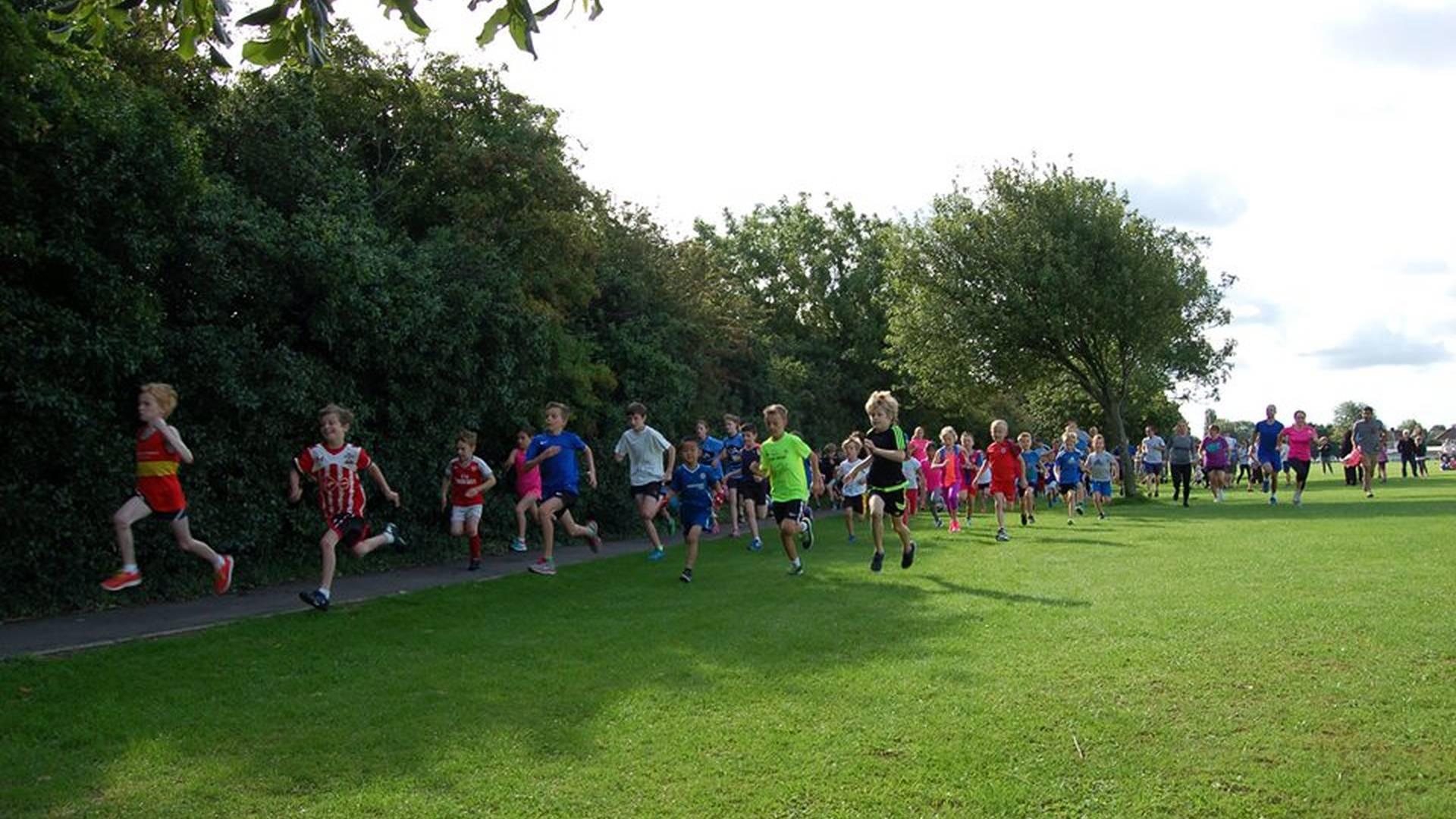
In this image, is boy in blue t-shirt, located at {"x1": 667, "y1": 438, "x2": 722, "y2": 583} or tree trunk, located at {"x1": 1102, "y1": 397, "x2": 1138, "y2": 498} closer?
boy in blue t-shirt, located at {"x1": 667, "y1": 438, "x2": 722, "y2": 583}

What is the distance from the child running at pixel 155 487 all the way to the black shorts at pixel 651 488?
5.85m

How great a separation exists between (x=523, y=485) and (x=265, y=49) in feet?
40.8

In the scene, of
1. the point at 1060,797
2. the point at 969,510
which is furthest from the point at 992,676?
the point at 969,510

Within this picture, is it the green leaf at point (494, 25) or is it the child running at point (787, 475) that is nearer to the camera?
the green leaf at point (494, 25)

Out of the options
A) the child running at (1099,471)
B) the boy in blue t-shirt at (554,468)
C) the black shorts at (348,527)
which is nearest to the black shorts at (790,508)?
the boy in blue t-shirt at (554,468)

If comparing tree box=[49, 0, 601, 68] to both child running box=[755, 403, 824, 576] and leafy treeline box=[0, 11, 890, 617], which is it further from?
child running box=[755, 403, 824, 576]

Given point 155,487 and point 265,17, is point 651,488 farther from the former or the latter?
point 265,17

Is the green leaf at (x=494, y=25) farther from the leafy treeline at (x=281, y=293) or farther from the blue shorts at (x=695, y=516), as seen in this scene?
the blue shorts at (x=695, y=516)

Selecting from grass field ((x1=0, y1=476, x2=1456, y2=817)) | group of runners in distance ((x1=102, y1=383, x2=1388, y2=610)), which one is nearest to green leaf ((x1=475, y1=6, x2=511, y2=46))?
grass field ((x1=0, y1=476, x2=1456, y2=817))

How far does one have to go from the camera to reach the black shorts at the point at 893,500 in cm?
1284

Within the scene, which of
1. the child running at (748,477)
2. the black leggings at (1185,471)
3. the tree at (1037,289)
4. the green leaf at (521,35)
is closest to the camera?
the green leaf at (521,35)

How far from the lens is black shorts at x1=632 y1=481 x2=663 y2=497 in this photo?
48.7ft

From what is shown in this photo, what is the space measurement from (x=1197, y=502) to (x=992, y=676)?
25018 millimetres

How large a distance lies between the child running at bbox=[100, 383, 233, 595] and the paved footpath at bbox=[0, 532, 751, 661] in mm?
506
